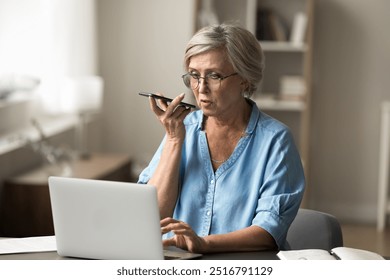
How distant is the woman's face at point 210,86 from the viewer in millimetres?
2113

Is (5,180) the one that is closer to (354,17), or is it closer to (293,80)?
(293,80)

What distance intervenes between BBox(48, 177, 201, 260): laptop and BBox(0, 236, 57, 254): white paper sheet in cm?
17

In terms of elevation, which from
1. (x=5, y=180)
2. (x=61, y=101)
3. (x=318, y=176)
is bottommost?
(x=318, y=176)

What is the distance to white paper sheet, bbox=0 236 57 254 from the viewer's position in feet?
6.22

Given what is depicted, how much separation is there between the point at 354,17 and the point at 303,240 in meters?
3.44

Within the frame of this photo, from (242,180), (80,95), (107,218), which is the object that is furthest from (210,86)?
(80,95)

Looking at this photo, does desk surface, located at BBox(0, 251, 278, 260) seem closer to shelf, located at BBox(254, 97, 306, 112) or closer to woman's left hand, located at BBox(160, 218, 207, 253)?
woman's left hand, located at BBox(160, 218, 207, 253)

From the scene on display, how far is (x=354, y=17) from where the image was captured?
5.43 metres

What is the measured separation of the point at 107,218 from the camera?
168 centimetres

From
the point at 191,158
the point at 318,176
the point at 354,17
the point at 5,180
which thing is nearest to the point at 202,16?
the point at 354,17

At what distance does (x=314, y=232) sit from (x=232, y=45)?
566mm

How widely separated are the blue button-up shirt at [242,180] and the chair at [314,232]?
17 cm

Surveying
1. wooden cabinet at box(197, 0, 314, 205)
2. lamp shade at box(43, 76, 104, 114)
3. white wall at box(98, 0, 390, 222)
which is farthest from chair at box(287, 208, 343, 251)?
white wall at box(98, 0, 390, 222)

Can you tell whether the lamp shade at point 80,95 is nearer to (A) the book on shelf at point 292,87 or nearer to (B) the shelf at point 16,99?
(B) the shelf at point 16,99
